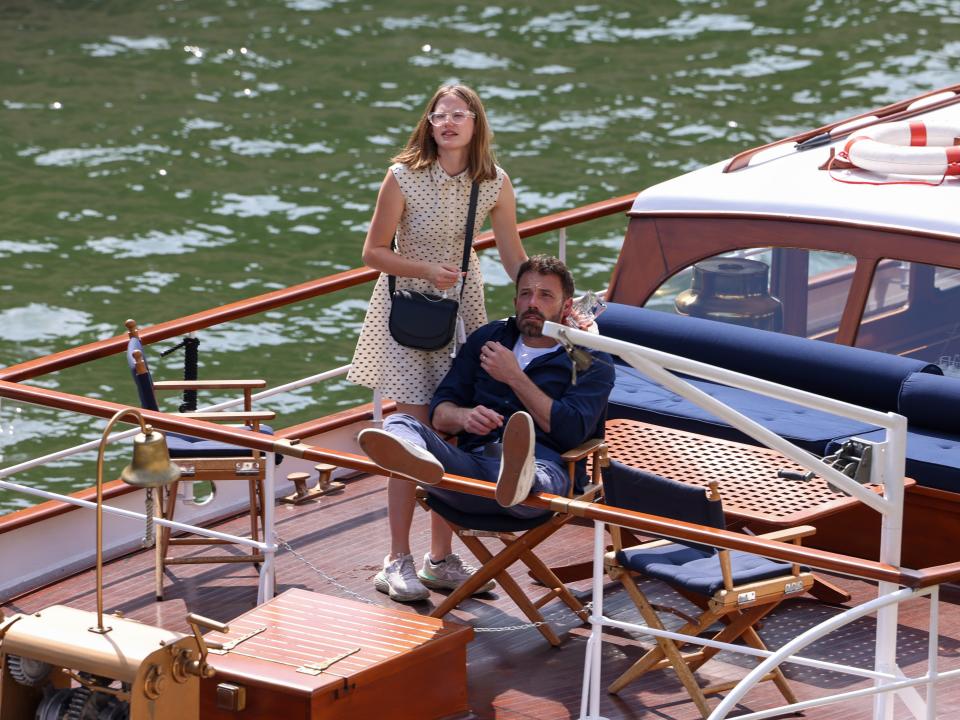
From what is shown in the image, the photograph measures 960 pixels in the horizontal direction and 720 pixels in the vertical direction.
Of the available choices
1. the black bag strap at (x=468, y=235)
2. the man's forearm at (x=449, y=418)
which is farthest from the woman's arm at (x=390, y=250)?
the man's forearm at (x=449, y=418)

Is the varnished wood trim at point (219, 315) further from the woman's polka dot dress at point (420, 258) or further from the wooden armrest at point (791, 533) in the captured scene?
the wooden armrest at point (791, 533)

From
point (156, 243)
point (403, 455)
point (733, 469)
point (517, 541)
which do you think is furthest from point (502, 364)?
point (156, 243)

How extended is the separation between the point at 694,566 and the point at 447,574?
1.25 metres

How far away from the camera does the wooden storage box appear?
5.54m

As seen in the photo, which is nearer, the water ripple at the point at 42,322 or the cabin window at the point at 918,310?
the cabin window at the point at 918,310

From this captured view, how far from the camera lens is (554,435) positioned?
661 centimetres

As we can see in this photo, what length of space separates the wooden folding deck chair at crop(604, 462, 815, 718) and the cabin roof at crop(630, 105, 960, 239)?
2372 mm

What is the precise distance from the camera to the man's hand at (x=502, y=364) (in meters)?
6.64

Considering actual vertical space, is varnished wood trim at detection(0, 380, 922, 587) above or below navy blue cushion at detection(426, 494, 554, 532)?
above

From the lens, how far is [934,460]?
7.19m

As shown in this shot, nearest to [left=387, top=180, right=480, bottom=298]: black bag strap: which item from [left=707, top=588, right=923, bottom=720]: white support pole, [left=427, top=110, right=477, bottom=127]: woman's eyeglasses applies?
[left=427, top=110, right=477, bottom=127]: woman's eyeglasses

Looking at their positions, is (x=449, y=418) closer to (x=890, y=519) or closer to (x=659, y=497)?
(x=659, y=497)

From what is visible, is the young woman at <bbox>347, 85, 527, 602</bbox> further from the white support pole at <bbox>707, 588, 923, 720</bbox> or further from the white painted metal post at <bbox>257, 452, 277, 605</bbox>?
the white support pole at <bbox>707, 588, 923, 720</bbox>

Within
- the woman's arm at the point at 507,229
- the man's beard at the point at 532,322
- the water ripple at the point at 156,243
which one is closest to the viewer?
the man's beard at the point at 532,322
